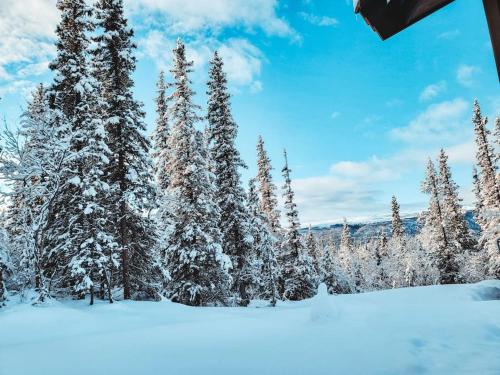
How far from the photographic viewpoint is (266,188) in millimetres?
31812

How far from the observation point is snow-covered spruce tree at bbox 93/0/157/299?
1684cm

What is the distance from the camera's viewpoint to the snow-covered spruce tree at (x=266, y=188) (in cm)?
3136

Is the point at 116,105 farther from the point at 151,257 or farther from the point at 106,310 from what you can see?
the point at 106,310

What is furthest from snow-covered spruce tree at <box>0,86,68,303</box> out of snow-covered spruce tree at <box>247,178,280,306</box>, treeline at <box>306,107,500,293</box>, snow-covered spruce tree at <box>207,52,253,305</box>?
treeline at <box>306,107,500,293</box>

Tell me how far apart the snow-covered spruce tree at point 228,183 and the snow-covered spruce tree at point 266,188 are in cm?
891

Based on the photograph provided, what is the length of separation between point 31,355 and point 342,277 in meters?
45.5

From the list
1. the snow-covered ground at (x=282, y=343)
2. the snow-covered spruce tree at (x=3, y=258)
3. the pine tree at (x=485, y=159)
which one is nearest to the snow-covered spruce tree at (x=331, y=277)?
the pine tree at (x=485, y=159)

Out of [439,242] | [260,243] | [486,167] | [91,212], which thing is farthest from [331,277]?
[91,212]

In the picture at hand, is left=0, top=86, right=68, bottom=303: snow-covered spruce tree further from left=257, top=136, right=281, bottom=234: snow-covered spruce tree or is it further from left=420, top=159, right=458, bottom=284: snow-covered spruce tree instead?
left=420, top=159, right=458, bottom=284: snow-covered spruce tree

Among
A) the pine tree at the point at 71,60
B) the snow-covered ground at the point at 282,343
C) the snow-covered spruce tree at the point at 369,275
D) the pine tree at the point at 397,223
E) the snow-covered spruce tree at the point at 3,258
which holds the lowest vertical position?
the snow-covered spruce tree at the point at 369,275

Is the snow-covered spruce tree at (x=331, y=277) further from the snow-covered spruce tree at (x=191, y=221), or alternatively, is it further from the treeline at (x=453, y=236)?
the snow-covered spruce tree at (x=191, y=221)

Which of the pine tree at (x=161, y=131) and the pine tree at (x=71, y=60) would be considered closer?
the pine tree at (x=71, y=60)

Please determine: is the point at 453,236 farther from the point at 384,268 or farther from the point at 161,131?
the point at 161,131

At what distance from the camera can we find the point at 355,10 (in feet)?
14.5
